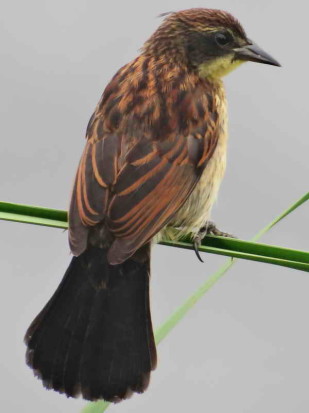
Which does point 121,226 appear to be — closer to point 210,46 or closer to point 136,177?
point 136,177

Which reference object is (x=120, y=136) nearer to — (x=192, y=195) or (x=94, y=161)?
(x=94, y=161)

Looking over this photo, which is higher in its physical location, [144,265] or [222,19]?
[222,19]

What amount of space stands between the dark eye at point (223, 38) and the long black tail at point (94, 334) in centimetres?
135

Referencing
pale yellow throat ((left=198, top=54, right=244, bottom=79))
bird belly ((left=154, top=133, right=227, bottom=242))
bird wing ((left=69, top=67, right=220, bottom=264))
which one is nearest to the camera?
bird wing ((left=69, top=67, right=220, bottom=264))

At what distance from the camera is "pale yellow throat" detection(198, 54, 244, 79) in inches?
151

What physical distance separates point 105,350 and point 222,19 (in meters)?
1.74

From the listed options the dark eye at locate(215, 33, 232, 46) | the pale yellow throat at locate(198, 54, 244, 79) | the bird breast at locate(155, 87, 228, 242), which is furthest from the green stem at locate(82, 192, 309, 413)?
the dark eye at locate(215, 33, 232, 46)

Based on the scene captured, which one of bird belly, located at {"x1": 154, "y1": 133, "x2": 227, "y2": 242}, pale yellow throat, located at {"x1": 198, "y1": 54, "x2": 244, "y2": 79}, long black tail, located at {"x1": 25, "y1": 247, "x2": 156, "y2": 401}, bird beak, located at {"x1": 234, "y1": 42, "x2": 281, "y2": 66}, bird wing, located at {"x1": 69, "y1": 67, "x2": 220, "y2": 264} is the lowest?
long black tail, located at {"x1": 25, "y1": 247, "x2": 156, "y2": 401}

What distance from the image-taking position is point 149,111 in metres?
3.39

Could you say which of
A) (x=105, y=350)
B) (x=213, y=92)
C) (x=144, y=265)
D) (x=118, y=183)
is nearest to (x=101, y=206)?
(x=118, y=183)

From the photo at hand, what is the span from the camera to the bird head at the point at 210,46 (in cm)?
387

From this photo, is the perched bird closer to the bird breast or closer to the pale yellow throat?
the bird breast

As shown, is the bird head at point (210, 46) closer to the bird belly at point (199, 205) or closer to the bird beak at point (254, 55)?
the bird beak at point (254, 55)

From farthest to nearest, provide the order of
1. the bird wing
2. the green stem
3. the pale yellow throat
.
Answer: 1. the pale yellow throat
2. the bird wing
3. the green stem
